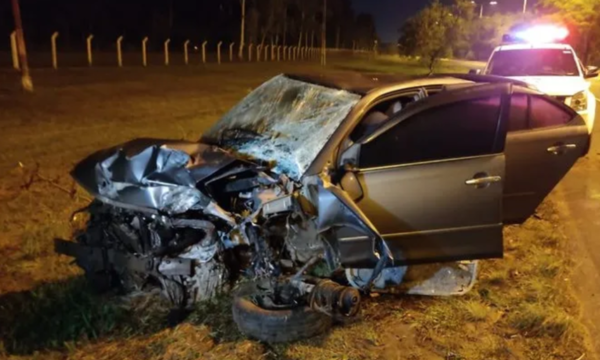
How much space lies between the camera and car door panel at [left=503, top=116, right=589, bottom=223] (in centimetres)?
470

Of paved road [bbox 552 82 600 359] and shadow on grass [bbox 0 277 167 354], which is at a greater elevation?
shadow on grass [bbox 0 277 167 354]

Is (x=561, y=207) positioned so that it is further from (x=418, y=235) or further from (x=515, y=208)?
(x=418, y=235)

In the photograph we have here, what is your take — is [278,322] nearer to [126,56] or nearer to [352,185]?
[352,185]

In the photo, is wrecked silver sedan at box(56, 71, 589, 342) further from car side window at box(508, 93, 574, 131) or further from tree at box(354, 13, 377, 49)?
tree at box(354, 13, 377, 49)

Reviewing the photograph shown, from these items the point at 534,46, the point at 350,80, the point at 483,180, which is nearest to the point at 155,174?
the point at 350,80

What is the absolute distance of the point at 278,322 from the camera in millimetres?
3771

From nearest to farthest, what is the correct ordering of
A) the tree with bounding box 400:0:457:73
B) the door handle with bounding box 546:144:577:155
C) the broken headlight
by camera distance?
the door handle with bounding box 546:144:577:155 → the broken headlight → the tree with bounding box 400:0:457:73

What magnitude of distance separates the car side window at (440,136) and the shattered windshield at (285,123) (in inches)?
15.7

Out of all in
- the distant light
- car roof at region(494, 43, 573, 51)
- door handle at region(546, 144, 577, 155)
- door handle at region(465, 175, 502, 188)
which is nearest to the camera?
door handle at region(465, 175, 502, 188)

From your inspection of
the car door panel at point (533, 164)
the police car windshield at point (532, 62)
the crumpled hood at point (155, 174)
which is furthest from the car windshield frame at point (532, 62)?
the crumpled hood at point (155, 174)

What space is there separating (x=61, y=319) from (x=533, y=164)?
12.3 feet

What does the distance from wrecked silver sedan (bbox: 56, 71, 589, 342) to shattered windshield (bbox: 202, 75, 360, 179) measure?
2 cm

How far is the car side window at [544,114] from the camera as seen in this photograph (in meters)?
4.98

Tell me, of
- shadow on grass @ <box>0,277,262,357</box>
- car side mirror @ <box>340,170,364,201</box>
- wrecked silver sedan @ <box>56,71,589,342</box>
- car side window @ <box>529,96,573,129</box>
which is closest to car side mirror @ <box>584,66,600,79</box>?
car side window @ <box>529,96,573,129</box>
